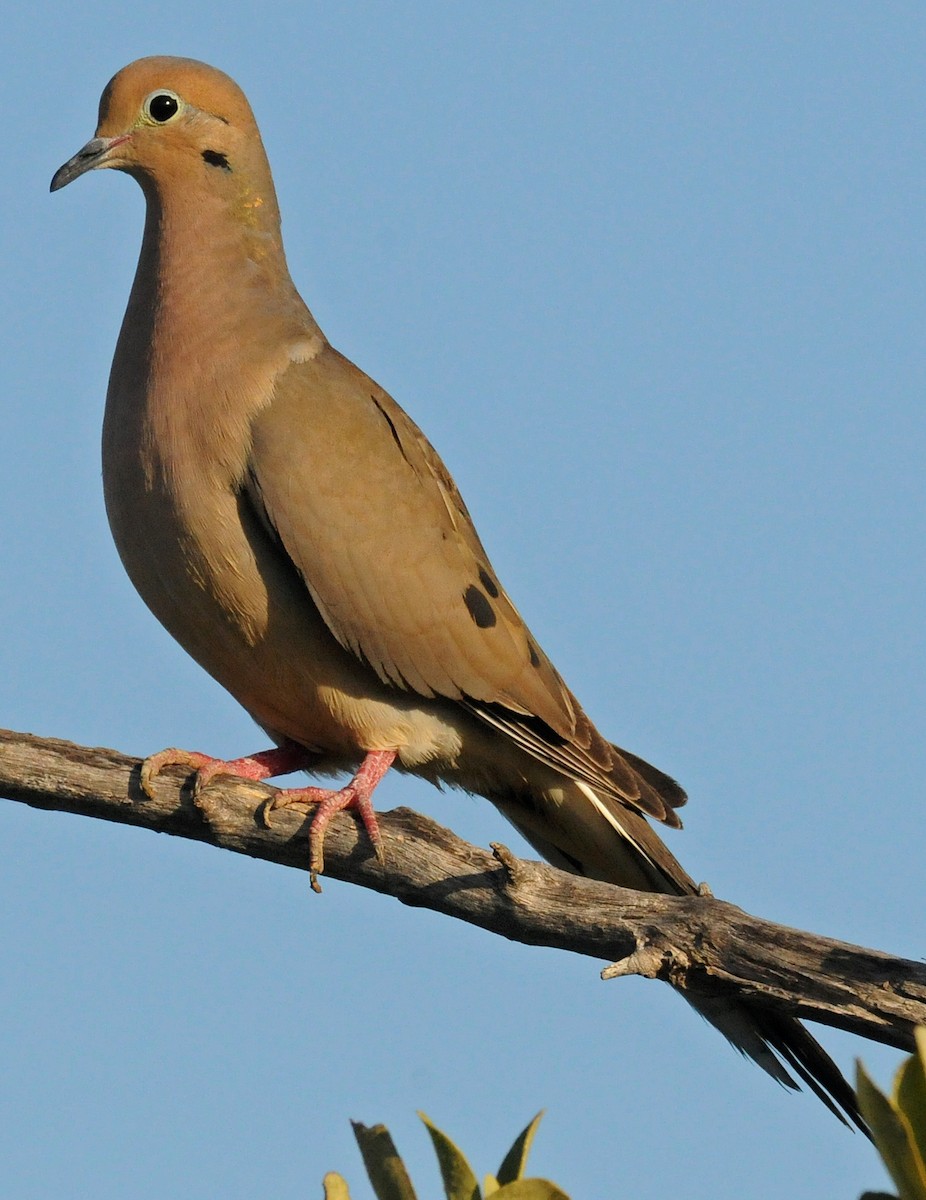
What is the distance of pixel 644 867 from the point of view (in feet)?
19.3

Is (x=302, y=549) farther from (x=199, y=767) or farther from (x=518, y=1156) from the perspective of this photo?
(x=518, y=1156)

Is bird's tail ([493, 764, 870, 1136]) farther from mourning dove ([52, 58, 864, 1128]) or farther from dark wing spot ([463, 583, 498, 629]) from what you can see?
dark wing spot ([463, 583, 498, 629])

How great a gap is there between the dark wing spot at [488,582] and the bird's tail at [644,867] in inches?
30.1

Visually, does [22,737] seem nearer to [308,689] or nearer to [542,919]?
[308,689]

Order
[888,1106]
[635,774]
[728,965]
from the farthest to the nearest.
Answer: [635,774] → [728,965] → [888,1106]

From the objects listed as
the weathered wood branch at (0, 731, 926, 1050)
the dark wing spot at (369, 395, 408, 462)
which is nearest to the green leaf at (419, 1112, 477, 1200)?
the weathered wood branch at (0, 731, 926, 1050)

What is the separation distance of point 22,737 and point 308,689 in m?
0.99

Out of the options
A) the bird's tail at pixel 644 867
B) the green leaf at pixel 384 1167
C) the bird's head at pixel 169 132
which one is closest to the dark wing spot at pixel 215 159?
the bird's head at pixel 169 132

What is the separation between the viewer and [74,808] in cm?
514

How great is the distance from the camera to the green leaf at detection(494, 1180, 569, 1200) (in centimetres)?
300

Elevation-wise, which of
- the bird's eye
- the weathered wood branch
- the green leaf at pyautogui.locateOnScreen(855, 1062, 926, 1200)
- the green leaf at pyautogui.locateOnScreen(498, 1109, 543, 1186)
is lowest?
the green leaf at pyautogui.locateOnScreen(498, 1109, 543, 1186)

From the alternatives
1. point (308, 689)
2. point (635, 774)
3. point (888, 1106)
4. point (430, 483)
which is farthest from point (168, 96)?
point (888, 1106)

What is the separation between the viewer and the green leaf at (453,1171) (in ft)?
10.3

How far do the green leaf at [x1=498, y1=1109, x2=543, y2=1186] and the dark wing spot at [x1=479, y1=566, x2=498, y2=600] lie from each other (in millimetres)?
3003
